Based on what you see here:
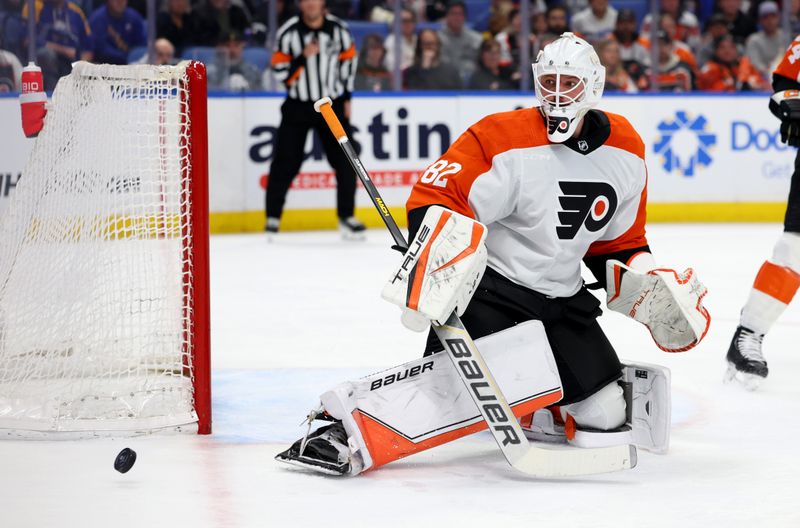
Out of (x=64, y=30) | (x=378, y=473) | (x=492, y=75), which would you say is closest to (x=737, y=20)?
(x=492, y=75)

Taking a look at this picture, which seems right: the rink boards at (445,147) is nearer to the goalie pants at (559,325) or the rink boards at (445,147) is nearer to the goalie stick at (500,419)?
the goalie pants at (559,325)

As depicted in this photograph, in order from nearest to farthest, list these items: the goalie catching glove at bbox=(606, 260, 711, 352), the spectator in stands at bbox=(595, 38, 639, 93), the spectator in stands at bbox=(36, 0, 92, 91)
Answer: the goalie catching glove at bbox=(606, 260, 711, 352), the spectator in stands at bbox=(36, 0, 92, 91), the spectator in stands at bbox=(595, 38, 639, 93)

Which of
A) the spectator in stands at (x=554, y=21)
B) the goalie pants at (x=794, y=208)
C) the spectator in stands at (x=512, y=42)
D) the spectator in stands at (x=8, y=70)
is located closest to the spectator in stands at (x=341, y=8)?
the spectator in stands at (x=512, y=42)

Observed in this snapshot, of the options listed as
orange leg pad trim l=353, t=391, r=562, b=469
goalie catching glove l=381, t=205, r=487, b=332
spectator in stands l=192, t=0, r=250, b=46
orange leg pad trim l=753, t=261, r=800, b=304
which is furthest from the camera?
spectator in stands l=192, t=0, r=250, b=46

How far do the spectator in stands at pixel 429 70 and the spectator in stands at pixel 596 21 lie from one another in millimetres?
869

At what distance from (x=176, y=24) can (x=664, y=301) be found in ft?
16.3

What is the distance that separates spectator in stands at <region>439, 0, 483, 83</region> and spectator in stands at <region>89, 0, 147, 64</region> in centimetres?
186

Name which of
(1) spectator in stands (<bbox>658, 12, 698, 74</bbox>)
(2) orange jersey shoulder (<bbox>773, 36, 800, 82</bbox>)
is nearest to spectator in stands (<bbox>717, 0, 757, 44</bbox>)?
(1) spectator in stands (<bbox>658, 12, 698, 74</bbox>)

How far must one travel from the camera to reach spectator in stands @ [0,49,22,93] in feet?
18.4

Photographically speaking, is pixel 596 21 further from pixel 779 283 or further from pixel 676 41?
pixel 779 283

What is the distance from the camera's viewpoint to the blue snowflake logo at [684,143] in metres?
7.77

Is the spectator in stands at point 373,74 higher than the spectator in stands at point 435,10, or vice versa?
the spectator in stands at point 435,10

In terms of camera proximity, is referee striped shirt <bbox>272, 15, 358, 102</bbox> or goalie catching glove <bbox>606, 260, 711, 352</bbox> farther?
referee striped shirt <bbox>272, 15, 358, 102</bbox>

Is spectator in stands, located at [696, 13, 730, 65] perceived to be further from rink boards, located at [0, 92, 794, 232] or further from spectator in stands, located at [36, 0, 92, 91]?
spectator in stands, located at [36, 0, 92, 91]
